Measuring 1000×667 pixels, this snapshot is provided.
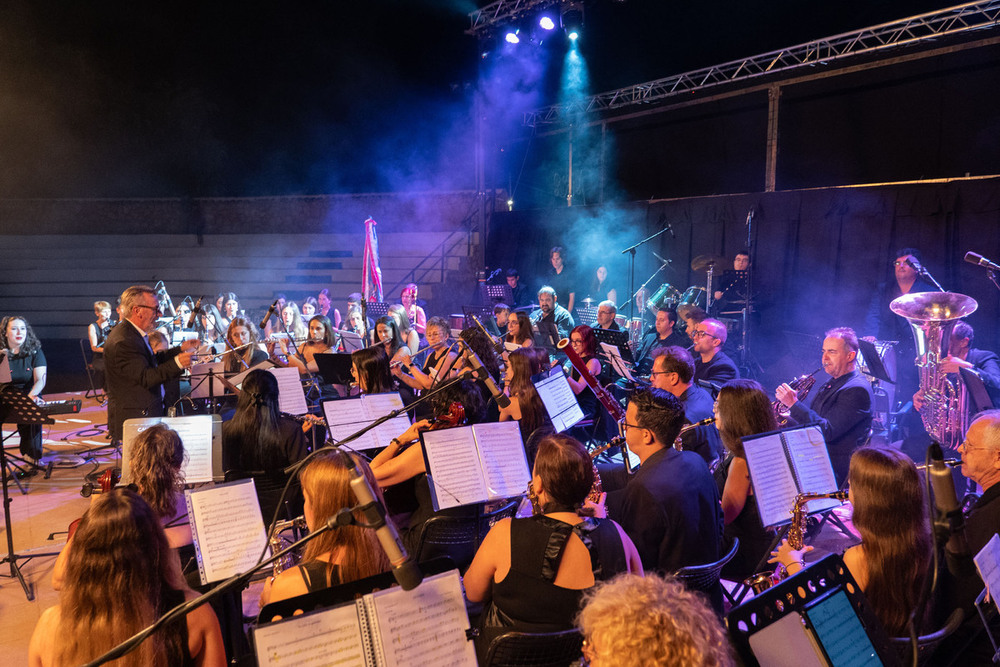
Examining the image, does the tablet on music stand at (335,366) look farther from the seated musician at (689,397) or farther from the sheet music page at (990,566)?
the sheet music page at (990,566)

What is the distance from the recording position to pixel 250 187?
17688 millimetres

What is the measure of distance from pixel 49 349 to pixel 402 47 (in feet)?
37.6

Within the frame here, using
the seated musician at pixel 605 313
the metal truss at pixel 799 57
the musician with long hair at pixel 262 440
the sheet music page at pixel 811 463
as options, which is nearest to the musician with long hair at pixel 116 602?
the musician with long hair at pixel 262 440

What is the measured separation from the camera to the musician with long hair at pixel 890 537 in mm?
2318

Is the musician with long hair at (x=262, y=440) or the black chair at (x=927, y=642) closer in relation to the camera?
the black chair at (x=927, y=642)

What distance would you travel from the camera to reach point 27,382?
7.46 metres

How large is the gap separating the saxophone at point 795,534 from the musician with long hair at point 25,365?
25.1ft

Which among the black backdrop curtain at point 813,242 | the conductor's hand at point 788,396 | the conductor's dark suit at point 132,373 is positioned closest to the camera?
the conductor's hand at point 788,396

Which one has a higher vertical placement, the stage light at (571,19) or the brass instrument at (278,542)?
the stage light at (571,19)

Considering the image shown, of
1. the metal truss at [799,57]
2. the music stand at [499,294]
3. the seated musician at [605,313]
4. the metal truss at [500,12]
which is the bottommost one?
the seated musician at [605,313]

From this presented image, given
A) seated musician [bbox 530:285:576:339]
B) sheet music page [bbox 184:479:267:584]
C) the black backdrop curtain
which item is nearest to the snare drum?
the black backdrop curtain

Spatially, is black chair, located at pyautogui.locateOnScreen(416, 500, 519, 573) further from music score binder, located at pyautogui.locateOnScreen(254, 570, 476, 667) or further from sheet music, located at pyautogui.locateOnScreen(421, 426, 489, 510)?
music score binder, located at pyautogui.locateOnScreen(254, 570, 476, 667)

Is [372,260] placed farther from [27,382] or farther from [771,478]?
[771,478]

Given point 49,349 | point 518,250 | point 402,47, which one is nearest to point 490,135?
point 518,250
